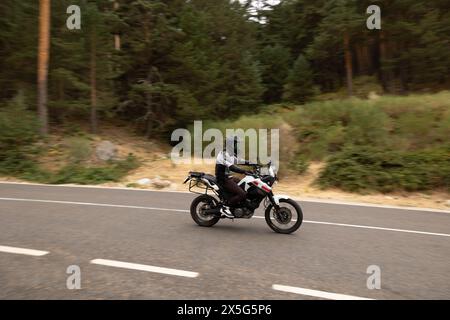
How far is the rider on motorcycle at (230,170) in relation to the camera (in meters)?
6.94

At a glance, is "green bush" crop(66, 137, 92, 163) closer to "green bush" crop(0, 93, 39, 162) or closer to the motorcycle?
"green bush" crop(0, 93, 39, 162)

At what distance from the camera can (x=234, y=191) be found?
7004 mm

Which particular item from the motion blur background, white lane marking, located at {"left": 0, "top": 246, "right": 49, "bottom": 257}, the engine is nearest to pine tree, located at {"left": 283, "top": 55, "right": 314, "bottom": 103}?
the motion blur background

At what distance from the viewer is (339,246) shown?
5992 millimetres

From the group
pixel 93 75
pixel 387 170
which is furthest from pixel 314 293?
pixel 93 75

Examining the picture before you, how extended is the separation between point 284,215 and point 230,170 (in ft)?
4.49

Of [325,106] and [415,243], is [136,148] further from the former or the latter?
[415,243]

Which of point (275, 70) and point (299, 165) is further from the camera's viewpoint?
point (275, 70)

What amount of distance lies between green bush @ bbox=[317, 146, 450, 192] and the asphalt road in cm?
254

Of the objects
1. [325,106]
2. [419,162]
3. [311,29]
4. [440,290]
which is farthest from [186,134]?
[311,29]

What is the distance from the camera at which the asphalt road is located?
4230mm

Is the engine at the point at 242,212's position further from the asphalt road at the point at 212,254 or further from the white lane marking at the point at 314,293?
the white lane marking at the point at 314,293

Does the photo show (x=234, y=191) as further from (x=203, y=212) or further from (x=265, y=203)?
(x=203, y=212)

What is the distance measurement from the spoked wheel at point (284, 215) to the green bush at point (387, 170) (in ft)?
18.2
